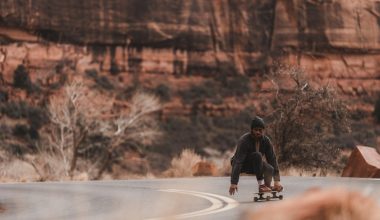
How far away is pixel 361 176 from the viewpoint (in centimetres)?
2245

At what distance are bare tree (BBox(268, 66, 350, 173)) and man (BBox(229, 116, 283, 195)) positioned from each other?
14860 mm

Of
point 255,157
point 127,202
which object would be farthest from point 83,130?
point 255,157

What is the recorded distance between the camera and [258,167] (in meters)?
12.0

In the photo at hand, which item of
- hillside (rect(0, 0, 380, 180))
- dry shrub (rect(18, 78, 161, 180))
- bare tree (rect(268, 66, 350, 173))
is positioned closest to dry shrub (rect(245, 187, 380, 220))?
bare tree (rect(268, 66, 350, 173))

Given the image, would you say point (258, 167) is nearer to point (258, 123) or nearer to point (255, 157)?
point (255, 157)

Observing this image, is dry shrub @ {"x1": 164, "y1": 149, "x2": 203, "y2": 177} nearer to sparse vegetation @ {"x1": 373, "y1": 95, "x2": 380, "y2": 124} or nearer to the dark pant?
the dark pant

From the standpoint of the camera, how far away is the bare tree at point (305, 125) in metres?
27.1

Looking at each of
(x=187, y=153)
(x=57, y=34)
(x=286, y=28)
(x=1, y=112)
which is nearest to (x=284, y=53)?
(x=286, y=28)

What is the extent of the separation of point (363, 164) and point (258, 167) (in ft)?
36.4

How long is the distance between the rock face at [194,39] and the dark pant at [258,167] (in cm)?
5983

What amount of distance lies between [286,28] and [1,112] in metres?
27.5

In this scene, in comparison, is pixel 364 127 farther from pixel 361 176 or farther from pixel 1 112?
pixel 361 176

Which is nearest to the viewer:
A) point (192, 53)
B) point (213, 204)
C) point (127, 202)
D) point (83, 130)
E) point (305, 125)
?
point (213, 204)

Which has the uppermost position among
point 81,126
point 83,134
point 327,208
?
point 327,208
